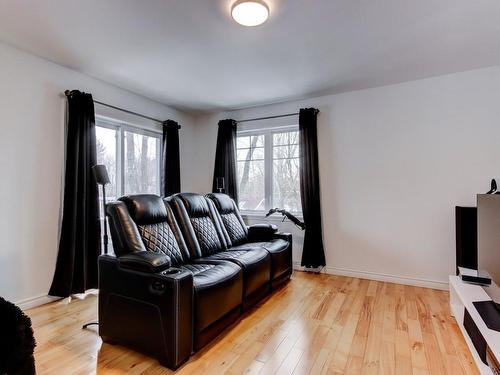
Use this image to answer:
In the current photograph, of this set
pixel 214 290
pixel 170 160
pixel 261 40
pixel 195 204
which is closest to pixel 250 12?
pixel 261 40

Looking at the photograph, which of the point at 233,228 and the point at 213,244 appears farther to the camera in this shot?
the point at 233,228

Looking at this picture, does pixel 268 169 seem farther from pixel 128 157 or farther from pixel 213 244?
pixel 128 157

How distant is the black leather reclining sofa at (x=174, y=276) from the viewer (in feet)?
5.53

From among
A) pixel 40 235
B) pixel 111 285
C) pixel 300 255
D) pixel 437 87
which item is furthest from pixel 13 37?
pixel 437 87

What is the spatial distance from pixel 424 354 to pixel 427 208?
5.71ft

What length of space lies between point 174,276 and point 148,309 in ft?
1.01

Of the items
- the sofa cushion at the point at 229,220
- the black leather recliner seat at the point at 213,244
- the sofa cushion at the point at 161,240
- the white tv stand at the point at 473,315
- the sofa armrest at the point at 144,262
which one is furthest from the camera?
the sofa cushion at the point at 229,220

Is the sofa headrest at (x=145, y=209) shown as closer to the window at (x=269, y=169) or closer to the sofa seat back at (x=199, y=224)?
the sofa seat back at (x=199, y=224)

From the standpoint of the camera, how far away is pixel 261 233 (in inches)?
131

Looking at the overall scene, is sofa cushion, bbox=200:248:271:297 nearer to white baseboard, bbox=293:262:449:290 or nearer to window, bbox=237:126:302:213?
white baseboard, bbox=293:262:449:290

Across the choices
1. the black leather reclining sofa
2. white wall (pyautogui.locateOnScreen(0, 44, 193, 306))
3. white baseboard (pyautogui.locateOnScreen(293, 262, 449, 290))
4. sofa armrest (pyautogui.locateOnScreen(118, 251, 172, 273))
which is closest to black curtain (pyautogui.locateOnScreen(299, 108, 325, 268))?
white baseboard (pyautogui.locateOnScreen(293, 262, 449, 290))

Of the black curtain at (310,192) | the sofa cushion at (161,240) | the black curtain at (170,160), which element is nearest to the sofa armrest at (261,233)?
the black curtain at (310,192)

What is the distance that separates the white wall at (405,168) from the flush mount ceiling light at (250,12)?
1.96 metres

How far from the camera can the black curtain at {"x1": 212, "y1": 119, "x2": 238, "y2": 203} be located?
4.14 metres
